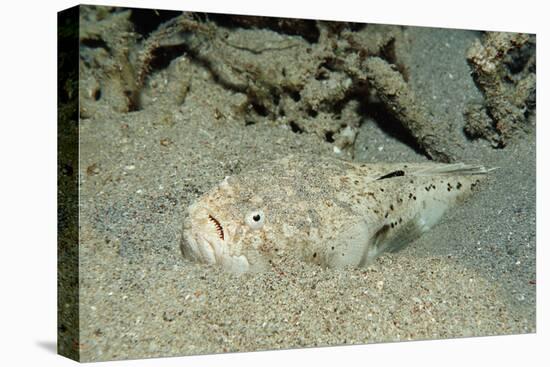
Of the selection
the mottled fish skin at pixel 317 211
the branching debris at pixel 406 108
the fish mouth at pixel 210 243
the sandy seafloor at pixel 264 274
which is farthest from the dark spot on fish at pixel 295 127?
the fish mouth at pixel 210 243

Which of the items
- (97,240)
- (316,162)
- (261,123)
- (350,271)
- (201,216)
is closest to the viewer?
(97,240)

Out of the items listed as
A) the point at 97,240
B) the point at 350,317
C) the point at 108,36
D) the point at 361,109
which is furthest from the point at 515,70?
the point at 97,240

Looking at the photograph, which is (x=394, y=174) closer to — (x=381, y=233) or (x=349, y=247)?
(x=381, y=233)

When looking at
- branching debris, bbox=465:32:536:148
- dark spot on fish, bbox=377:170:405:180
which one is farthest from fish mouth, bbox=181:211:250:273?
branching debris, bbox=465:32:536:148

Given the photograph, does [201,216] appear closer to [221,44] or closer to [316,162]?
[316,162]

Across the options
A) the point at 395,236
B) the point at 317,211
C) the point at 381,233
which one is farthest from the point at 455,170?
the point at 317,211

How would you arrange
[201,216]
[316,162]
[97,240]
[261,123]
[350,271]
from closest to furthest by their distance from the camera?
[97,240] < [201,216] < [350,271] < [316,162] < [261,123]

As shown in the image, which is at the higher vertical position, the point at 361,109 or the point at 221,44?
the point at 221,44

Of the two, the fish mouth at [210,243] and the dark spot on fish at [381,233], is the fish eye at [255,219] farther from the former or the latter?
the dark spot on fish at [381,233]
